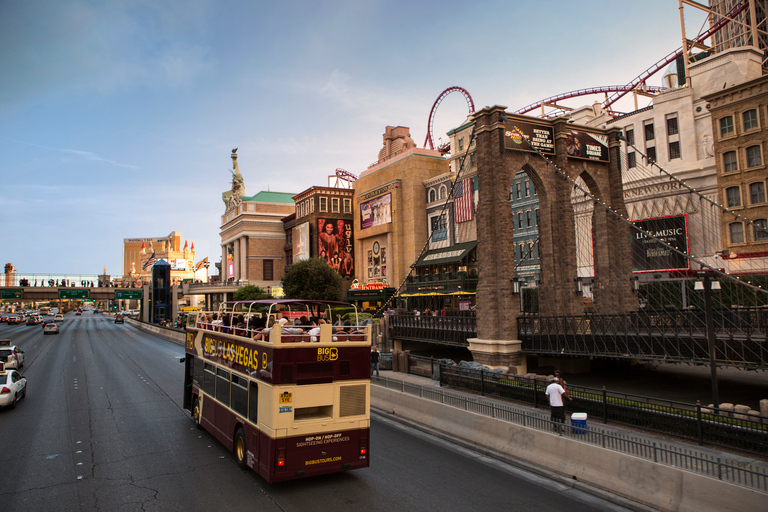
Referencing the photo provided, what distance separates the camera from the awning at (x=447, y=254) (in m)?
52.2

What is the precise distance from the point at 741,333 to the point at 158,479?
20.2m

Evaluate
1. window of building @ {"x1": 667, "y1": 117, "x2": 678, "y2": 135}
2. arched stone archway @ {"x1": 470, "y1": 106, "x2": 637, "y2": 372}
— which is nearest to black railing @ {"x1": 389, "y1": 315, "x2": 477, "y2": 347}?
arched stone archway @ {"x1": 470, "y1": 106, "x2": 637, "y2": 372}

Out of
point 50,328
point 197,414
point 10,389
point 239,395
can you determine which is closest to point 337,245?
point 50,328

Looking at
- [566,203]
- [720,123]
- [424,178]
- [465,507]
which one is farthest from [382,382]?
[424,178]

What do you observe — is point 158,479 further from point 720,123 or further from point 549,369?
point 720,123

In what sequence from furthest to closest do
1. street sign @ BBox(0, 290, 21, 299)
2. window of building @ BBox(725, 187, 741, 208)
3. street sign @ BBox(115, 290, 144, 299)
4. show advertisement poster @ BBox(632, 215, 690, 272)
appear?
street sign @ BBox(115, 290, 144, 299) < street sign @ BBox(0, 290, 21, 299) < show advertisement poster @ BBox(632, 215, 690, 272) < window of building @ BBox(725, 187, 741, 208)

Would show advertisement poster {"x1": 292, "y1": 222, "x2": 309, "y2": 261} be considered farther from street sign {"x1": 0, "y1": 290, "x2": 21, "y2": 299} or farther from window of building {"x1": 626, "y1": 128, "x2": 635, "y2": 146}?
street sign {"x1": 0, "y1": 290, "x2": 21, "y2": 299}

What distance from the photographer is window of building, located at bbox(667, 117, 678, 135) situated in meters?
46.2

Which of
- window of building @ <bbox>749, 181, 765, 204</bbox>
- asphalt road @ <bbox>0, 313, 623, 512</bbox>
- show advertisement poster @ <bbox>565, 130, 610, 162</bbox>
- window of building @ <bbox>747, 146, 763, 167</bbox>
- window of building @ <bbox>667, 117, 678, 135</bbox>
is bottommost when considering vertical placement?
asphalt road @ <bbox>0, 313, 623, 512</bbox>

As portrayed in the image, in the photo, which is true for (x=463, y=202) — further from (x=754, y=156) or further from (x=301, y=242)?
(x=301, y=242)

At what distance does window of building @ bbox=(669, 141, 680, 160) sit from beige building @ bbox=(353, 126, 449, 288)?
27.4 m

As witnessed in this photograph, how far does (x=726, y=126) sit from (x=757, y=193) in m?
5.79

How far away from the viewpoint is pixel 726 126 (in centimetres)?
3800

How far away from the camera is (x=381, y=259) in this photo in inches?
2739
